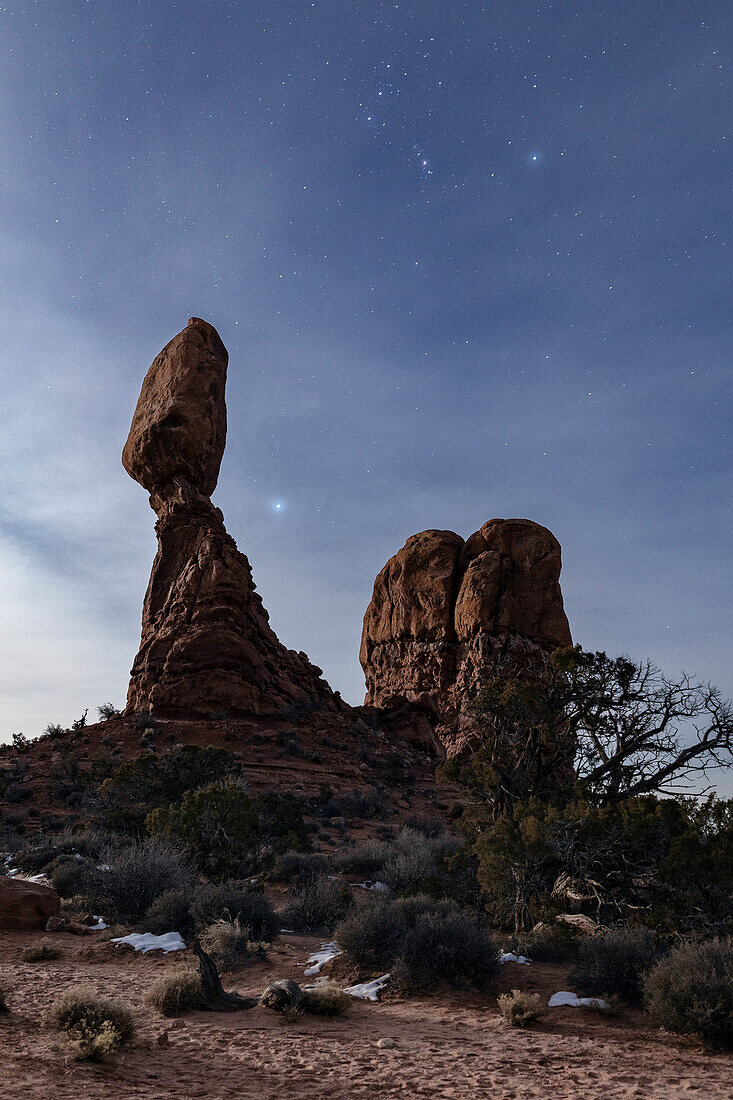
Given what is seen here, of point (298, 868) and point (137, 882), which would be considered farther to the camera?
point (298, 868)

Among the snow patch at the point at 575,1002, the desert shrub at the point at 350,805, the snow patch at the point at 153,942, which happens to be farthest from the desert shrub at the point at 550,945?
the desert shrub at the point at 350,805

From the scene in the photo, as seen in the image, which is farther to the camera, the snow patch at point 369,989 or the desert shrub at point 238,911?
the desert shrub at point 238,911

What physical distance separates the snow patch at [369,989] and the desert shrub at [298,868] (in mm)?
6707

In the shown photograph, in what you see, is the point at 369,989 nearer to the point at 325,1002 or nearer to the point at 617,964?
the point at 325,1002

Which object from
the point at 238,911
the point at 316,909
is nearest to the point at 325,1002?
the point at 238,911

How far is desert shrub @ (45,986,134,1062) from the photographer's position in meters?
4.86

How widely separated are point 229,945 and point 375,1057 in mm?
3896

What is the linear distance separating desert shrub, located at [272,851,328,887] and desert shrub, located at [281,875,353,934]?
2.53 meters

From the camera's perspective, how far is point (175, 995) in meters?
6.45

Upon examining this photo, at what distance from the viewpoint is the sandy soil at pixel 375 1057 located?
4.47 metres

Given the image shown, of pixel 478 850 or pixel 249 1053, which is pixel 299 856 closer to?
pixel 478 850

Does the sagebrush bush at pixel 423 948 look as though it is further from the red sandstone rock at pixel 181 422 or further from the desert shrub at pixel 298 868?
the red sandstone rock at pixel 181 422

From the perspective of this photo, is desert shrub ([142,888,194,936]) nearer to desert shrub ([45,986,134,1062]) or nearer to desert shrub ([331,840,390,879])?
desert shrub ([45,986,134,1062])

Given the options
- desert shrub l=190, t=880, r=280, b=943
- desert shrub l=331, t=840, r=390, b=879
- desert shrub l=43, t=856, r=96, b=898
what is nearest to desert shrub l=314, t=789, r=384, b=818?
desert shrub l=331, t=840, r=390, b=879
